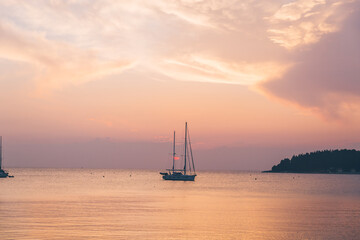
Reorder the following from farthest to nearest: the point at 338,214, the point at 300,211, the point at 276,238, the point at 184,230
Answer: the point at 300,211
the point at 338,214
the point at 184,230
the point at 276,238

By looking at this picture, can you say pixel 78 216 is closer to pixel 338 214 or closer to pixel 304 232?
pixel 304 232

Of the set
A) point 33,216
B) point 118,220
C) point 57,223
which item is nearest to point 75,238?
point 57,223

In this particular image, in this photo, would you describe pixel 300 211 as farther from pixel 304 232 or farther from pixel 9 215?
pixel 9 215

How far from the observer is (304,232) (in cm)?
4525

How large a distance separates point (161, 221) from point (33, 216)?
15.1 m

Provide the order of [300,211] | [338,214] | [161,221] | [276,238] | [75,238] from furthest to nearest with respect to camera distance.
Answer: [300,211] < [338,214] < [161,221] < [276,238] < [75,238]

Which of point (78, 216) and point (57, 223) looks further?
point (78, 216)

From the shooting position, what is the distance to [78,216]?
179ft

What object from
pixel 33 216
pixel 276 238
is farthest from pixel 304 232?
pixel 33 216

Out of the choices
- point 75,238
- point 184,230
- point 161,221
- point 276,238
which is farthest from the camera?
point 161,221

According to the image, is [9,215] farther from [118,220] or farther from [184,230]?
[184,230]

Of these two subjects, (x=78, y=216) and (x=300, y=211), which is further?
(x=300, y=211)

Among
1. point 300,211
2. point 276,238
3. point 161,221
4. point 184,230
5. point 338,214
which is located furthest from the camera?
point 300,211

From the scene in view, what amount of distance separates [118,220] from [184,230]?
31.8 feet
